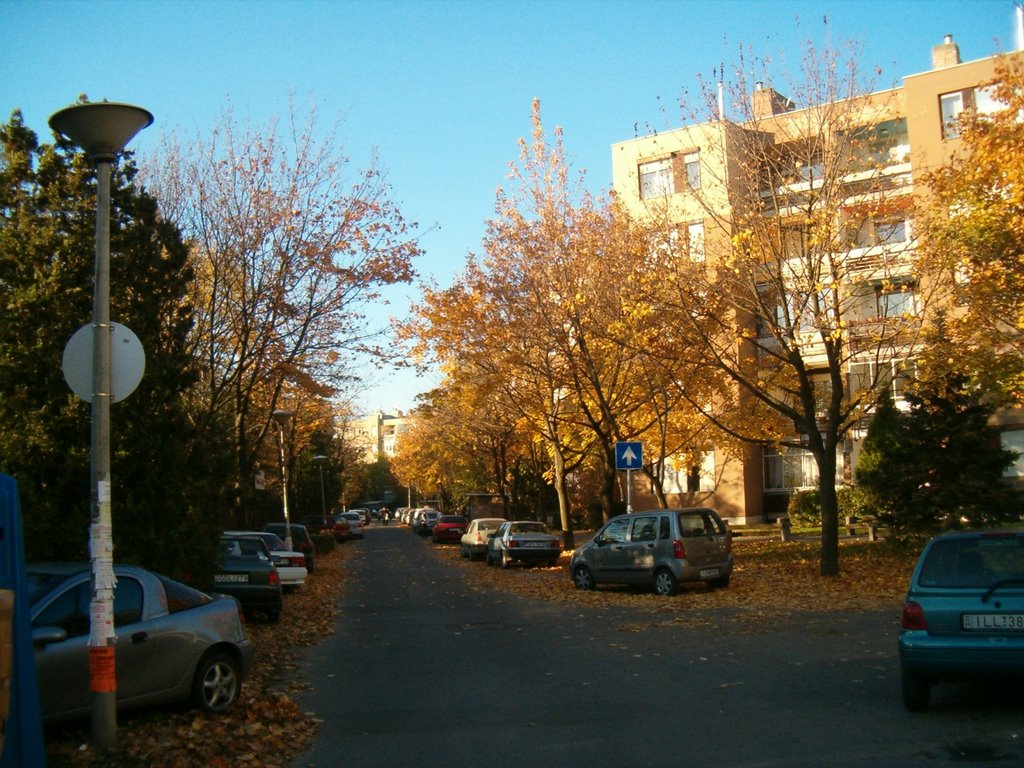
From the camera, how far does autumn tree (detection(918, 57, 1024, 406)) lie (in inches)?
722

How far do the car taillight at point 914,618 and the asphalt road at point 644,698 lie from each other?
0.76 metres

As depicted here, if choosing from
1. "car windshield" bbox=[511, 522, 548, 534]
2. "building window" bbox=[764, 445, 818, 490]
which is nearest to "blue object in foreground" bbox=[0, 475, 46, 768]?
"car windshield" bbox=[511, 522, 548, 534]

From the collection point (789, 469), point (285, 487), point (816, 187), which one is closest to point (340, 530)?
point (285, 487)

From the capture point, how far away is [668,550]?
18.9 meters

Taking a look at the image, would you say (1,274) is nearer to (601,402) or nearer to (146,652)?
(146,652)

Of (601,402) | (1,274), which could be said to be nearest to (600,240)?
(601,402)

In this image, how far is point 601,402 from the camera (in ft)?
91.3

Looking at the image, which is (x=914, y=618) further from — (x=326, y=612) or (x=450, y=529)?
(x=450, y=529)

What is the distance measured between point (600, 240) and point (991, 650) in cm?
1986

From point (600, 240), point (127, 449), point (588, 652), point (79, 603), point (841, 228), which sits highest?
point (600, 240)

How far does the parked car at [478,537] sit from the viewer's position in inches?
1371

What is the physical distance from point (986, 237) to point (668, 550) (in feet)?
→ 28.1

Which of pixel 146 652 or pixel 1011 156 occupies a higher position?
pixel 1011 156

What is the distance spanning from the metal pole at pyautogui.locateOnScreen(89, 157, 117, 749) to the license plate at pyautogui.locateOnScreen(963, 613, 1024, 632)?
6688 mm
